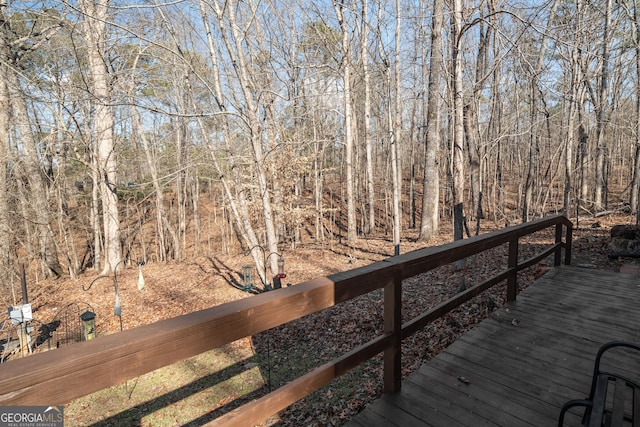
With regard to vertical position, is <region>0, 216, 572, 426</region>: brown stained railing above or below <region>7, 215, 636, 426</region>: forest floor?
above

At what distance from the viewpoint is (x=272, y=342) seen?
648 centimetres

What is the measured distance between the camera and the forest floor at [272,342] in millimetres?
4418

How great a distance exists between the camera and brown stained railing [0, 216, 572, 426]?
92 centimetres

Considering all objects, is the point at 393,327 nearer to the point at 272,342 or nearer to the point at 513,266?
the point at 513,266

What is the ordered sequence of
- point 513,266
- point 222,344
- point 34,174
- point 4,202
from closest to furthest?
point 222,344 → point 513,266 → point 4,202 → point 34,174

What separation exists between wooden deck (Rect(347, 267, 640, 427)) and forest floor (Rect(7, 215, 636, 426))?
1.19 metres

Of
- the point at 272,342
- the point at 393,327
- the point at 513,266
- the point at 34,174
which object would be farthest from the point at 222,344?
the point at 34,174

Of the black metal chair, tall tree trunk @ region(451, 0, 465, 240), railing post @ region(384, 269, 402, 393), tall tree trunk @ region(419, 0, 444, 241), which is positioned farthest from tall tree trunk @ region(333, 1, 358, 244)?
the black metal chair

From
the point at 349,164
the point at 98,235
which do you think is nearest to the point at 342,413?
the point at 349,164

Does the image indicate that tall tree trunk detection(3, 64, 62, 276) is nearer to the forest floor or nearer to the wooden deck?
the forest floor

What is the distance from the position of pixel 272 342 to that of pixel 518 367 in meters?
4.84

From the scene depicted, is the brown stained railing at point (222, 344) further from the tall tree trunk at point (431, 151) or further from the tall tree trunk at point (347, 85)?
the tall tree trunk at point (347, 85)

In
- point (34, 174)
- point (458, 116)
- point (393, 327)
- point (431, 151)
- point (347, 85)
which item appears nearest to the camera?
point (393, 327)

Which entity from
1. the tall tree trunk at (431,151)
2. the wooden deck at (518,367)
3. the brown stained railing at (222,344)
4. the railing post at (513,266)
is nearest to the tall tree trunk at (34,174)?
the brown stained railing at (222,344)
